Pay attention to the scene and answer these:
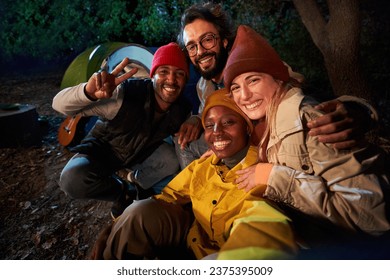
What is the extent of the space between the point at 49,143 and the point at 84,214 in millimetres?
1740

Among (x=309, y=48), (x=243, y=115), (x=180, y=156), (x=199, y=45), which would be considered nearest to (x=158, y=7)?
(x=309, y=48)

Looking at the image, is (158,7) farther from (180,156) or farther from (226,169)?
(226,169)

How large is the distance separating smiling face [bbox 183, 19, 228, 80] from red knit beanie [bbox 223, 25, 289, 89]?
1.88 ft

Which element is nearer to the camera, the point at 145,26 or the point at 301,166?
the point at 301,166

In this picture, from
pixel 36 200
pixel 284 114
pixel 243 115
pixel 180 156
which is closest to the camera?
pixel 284 114

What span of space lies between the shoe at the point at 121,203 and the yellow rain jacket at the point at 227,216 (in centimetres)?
81

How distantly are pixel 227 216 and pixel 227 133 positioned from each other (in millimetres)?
466

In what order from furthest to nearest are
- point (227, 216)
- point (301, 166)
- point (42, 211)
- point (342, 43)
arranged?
point (342, 43), point (42, 211), point (227, 216), point (301, 166)

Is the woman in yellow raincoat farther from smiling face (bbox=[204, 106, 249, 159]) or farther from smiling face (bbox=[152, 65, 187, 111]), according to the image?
smiling face (bbox=[152, 65, 187, 111])

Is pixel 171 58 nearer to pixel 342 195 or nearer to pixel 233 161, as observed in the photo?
pixel 233 161

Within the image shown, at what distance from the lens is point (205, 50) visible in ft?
7.39

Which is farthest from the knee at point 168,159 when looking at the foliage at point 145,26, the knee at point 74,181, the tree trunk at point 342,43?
the foliage at point 145,26

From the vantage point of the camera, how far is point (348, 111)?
4.69 ft

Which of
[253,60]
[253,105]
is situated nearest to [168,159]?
[253,105]
